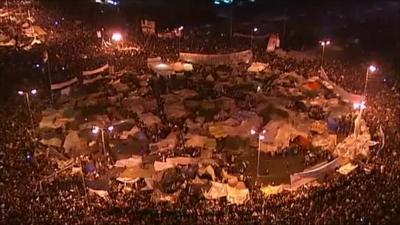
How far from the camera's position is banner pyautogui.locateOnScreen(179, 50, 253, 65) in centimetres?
2795

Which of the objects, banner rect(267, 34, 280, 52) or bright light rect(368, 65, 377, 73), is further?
banner rect(267, 34, 280, 52)

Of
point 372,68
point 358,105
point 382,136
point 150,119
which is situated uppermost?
point 372,68

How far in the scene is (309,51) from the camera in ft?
103

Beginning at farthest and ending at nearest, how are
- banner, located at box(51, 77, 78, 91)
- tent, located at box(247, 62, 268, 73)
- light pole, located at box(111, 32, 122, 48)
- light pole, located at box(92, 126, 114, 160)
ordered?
light pole, located at box(111, 32, 122, 48) → tent, located at box(247, 62, 268, 73) → banner, located at box(51, 77, 78, 91) → light pole, located at box(92, 126, 114, 160)

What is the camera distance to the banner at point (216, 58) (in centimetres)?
2795

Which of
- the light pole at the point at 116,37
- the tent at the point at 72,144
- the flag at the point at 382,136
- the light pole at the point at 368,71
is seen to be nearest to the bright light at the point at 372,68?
the light pole at the point at 368,71

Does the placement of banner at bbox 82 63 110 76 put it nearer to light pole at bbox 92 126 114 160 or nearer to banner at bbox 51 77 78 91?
banner at bbox 51 77 78 91

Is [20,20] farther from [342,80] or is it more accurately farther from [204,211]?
[204,211]

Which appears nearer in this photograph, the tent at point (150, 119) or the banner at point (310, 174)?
the banner at point (310, 174)

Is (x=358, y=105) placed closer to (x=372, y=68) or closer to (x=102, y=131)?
(x=372, y=68)

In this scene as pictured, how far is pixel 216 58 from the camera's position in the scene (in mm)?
27938

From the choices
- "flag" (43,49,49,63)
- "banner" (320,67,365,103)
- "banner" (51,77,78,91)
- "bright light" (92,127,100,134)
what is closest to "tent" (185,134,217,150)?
"bright light" (92,127,100,134)

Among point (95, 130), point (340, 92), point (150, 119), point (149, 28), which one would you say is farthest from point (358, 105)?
point (149, 28)

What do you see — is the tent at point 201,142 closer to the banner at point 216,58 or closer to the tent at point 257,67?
the tent at point 257,67
